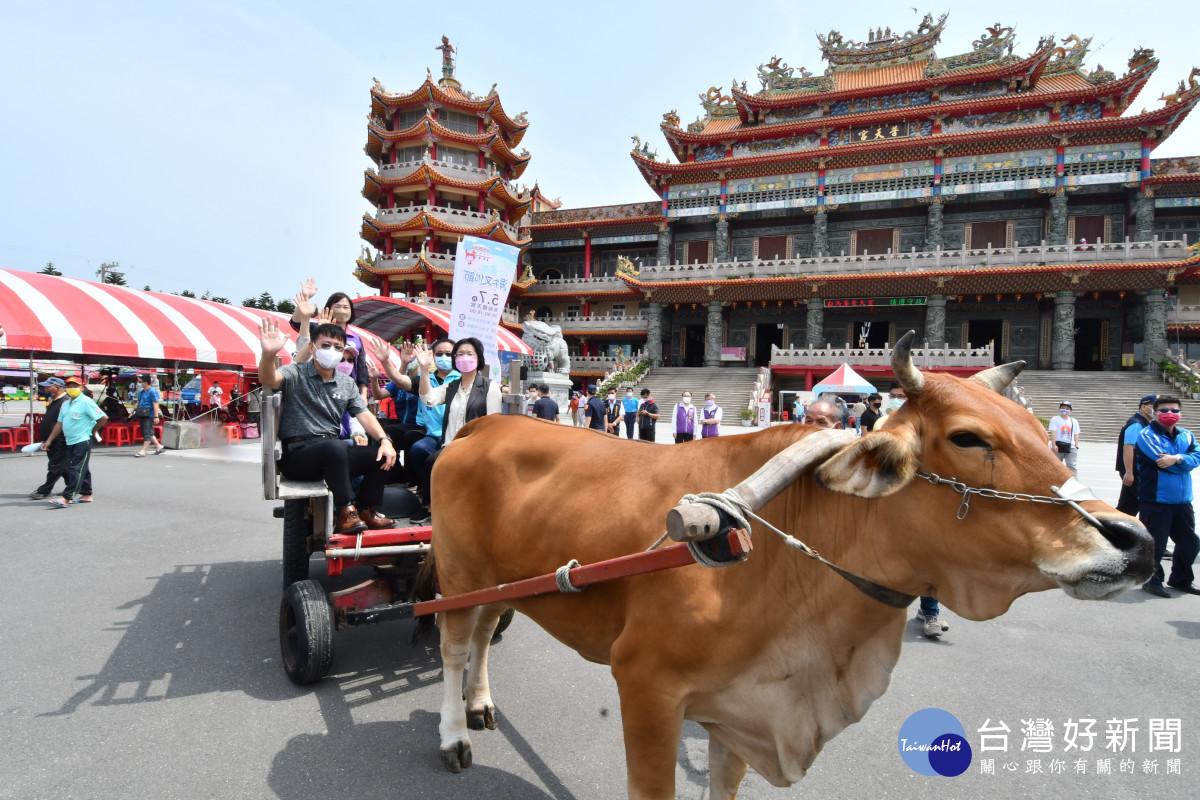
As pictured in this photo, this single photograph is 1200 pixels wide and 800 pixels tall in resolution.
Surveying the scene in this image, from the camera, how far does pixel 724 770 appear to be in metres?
2.23

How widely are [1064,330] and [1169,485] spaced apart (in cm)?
2292

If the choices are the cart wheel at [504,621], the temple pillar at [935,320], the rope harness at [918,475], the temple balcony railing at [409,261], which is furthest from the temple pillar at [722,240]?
the rope harness at [918,475]

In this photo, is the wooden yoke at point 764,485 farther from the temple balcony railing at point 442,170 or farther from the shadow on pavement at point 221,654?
the temple balcony railing at point 442,170

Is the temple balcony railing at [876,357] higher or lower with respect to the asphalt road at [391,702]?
higher

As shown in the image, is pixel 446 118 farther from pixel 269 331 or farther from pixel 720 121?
pixel 269 331

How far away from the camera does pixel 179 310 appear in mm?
16250

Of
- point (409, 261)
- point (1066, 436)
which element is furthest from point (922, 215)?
point (409, 261)

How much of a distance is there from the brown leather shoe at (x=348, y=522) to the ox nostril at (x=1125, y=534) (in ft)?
11.5

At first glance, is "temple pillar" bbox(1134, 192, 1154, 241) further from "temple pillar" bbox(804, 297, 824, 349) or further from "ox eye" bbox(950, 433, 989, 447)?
"ox eye" bbox(950, 433, 989, 447)

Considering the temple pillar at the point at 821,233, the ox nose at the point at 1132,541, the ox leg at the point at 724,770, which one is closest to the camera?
the ox nose at the point at 1132,541

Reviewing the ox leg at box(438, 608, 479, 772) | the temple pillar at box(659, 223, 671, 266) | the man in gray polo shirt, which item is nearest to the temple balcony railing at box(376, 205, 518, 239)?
the temple pillar at box(659, 223, 671, 266)

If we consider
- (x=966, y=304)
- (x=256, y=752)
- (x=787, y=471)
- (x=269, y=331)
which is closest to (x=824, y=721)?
(x=787, y=471)

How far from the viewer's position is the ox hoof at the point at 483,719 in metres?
3.11

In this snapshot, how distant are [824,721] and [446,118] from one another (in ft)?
117
